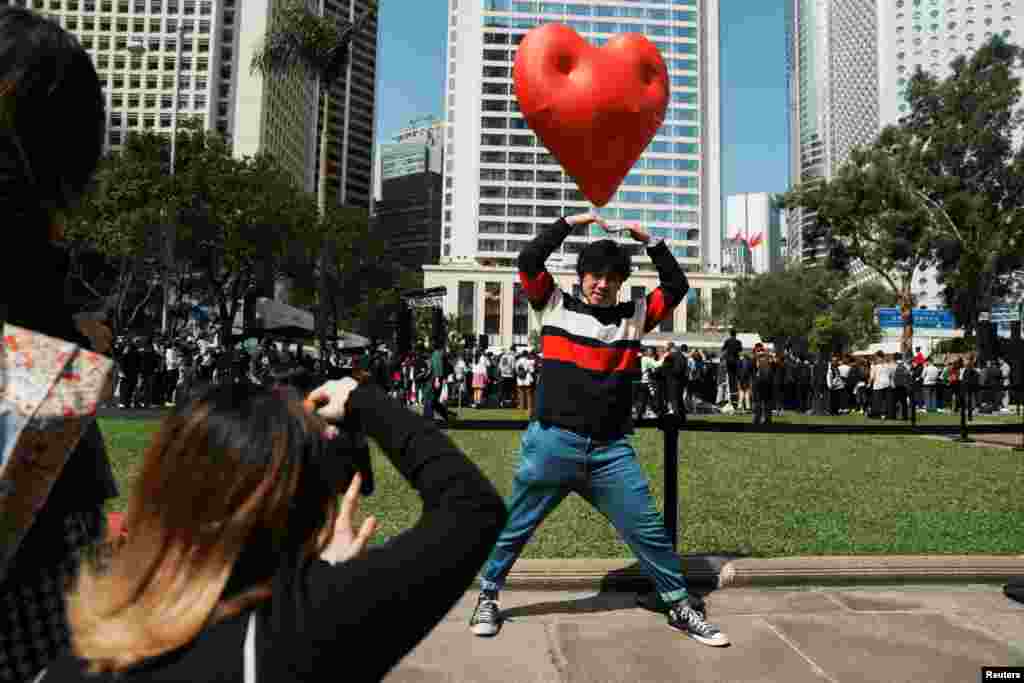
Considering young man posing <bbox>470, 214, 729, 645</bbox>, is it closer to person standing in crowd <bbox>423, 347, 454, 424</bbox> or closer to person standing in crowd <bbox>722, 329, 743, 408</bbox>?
person standing in crowd <bbox>423, 347, 454, 424</bbox>

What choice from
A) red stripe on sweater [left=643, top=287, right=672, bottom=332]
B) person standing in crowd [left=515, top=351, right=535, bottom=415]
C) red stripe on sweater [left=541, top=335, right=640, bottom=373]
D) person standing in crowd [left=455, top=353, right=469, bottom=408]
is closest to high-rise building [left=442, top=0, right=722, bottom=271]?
person standing in crowd [left=455, top=353, right=469, bottom=408]

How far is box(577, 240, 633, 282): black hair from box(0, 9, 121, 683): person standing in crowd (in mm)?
2446

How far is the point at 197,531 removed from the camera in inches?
39.1

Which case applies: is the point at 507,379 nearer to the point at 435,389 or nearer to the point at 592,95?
the point at 435,389

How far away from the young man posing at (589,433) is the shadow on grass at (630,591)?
321mm

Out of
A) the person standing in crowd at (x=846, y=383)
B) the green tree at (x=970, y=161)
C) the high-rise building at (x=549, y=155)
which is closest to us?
the person standing in crowd at (x=846, y=383)

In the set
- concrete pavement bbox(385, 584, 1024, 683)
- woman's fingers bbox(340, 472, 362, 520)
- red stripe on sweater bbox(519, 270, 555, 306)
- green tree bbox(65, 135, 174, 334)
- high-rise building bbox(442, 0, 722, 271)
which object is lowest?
concrete pavement bbox(385, 584, 1024, 683)

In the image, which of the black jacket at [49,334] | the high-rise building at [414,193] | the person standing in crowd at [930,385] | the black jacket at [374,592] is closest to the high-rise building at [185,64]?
the high-rise building at [414,193]

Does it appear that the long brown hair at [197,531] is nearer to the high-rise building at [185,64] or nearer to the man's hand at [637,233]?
the man's hand at [637,233]

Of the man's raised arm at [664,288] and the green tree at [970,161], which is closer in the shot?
the man's raised arm at [664,288]

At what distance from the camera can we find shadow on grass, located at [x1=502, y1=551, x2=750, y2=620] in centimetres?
348

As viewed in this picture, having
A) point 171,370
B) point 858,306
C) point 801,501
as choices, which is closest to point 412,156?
point 858,306

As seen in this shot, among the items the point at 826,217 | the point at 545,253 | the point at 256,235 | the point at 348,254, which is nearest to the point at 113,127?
the point at 348,254

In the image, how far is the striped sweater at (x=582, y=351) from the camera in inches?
126
